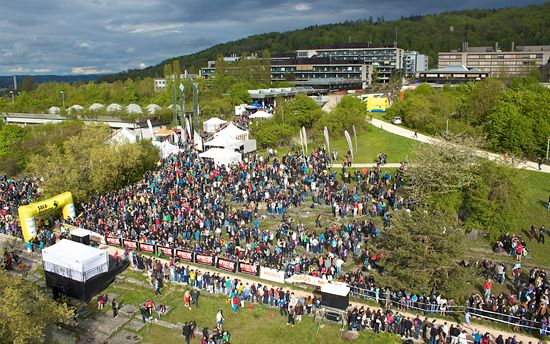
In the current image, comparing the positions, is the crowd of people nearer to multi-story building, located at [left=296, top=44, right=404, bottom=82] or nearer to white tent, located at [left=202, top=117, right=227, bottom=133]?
white tent, located at [left=202, top=117, right=227, bottom=133]

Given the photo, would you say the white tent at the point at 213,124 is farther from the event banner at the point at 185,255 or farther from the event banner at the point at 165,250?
the event banner at the point at 185,255

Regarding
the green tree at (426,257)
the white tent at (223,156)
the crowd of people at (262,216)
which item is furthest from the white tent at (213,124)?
the green tree at (426,257)

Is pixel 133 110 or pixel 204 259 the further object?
pixel 133 110

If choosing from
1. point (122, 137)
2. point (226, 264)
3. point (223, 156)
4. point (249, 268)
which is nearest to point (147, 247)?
point (226, 264)

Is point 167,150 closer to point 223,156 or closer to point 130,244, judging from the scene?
point 223,156

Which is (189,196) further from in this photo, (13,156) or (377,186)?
(13,156)

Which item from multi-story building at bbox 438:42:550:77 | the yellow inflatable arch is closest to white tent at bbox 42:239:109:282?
the yellow inflatable arch
